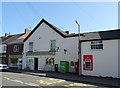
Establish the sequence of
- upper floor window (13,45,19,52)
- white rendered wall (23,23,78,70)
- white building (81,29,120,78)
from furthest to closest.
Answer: upper floor window (13,45,19,52) < white rendered wall (23,23,78,70) < white building (81,29,120,78)

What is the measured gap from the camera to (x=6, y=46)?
3131cm

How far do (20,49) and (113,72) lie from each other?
60.1 ft

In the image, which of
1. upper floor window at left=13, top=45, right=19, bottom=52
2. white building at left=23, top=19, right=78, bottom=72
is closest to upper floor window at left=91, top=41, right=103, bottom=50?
white building at left=23, top=19, right=78, bottom=72

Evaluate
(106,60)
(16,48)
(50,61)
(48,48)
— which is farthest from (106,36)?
(16,48)

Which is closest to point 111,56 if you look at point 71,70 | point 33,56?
point 71,70

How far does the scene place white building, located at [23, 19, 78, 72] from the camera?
21031 millimetres

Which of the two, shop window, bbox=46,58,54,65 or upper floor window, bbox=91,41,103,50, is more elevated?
upper floor window, bbox=91,41,103,50

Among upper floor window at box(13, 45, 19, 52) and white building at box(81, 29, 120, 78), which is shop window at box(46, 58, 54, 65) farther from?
upper floor window at box(13, 45, 19, 52)

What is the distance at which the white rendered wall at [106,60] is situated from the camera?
1544cm

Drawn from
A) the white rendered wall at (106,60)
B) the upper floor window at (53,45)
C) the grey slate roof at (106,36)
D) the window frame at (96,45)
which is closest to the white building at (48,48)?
the upper floor window at (53,45)

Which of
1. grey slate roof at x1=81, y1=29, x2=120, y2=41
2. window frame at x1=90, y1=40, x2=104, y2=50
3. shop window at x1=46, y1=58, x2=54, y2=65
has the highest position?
grey slate roof at x1=81, y1=29, x2=120, y2=41

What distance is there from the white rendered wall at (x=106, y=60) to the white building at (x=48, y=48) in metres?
3.95

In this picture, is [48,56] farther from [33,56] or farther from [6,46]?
[6,46]

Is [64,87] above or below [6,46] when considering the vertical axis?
below
